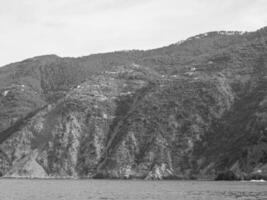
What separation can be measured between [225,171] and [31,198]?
10525cm

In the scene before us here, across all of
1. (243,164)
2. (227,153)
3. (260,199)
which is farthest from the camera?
(227,153)

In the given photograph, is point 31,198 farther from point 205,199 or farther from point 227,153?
point 227,153

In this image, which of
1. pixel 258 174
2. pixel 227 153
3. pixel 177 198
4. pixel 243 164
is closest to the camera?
pixel 177 198

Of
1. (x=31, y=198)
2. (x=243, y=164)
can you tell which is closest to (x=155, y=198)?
(x=31, y=198)

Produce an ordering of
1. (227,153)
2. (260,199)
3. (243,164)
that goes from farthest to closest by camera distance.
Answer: (227,153), (243,164), (260,199)

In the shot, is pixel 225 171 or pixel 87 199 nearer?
pixel 87 199

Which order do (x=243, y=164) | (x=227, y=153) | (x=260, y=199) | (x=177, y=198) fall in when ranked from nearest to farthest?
1. (x=260, y=199)
2. (x=177, y=198)
3. (x=243, y=164)
4. (x=227, y=153)

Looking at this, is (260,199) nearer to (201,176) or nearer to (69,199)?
(69,199)

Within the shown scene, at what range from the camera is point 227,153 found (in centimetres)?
19838

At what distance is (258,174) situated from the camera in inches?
6796

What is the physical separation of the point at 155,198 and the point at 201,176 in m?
106

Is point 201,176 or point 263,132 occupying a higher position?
point 263,132

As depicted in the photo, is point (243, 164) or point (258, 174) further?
point (243, 164)

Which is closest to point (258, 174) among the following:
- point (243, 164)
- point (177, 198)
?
point (243, 164)
